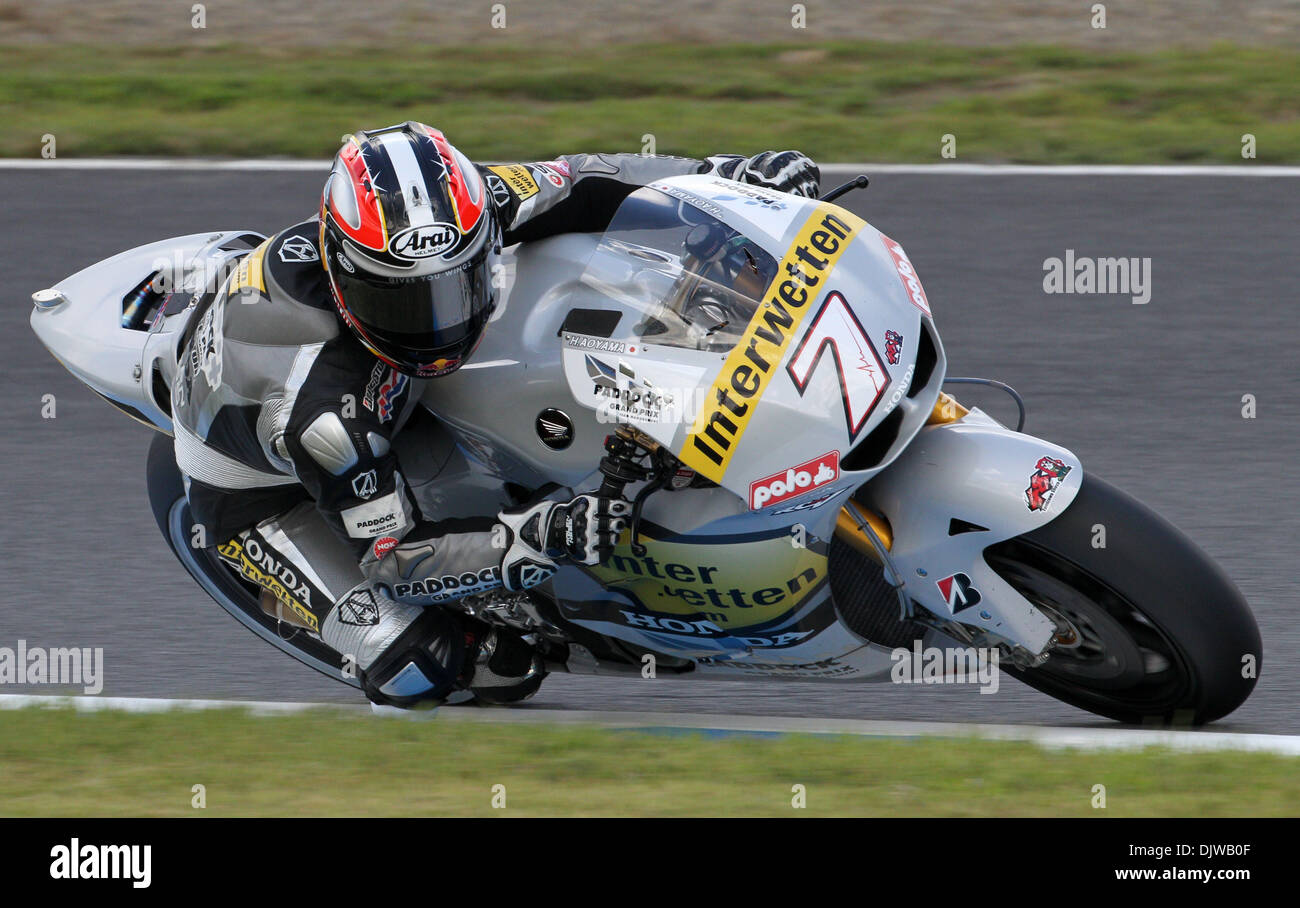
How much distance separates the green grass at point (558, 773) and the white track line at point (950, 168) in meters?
4.15

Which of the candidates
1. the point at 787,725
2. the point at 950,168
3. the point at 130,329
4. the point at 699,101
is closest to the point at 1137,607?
the point at 787,725

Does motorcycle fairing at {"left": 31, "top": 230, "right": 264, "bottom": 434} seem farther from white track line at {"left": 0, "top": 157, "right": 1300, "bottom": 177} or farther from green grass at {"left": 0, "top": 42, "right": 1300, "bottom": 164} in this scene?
green grass at {"left": 0, "top": 42, "right": 1300, "bottom": 164}

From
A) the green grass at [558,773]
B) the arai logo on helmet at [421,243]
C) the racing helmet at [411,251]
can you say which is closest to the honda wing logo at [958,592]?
the green grass at [558,773]

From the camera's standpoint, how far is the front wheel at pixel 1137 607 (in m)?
3.80

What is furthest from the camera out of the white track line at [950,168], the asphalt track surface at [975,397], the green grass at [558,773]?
the white track line at [950,168]

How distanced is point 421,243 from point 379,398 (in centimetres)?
38

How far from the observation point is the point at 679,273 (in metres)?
3.71

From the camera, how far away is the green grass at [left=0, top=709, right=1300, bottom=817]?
11.5 ft

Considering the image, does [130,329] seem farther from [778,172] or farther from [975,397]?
[975,397]

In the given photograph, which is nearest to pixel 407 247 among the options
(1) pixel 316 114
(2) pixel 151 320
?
(2) pixel 151 320

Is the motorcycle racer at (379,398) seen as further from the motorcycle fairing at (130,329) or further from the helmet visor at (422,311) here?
the motorcycle fairing at (130,329)

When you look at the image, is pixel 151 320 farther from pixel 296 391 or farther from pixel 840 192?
pixel 840 192

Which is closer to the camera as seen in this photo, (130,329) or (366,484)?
(366,484)

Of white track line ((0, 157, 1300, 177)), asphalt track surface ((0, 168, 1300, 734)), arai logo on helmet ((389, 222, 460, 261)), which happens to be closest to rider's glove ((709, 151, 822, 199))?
arai logo on helmet ((389, 222, 460, 261))
